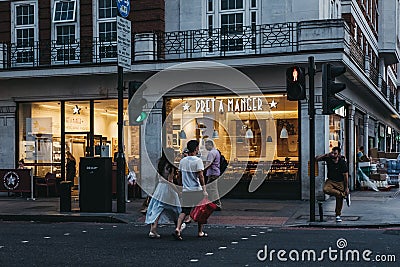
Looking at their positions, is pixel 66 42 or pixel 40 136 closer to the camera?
pixel 66 42

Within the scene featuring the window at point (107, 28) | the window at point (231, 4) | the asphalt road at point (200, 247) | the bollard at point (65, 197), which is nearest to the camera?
the asphalt road at point (200, 247)

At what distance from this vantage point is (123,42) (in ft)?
51.6

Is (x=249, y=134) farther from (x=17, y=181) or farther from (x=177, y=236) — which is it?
(x=177, y=236)

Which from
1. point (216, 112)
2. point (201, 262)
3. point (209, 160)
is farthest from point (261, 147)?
point (201, 262)

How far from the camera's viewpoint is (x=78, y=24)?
2194 cm

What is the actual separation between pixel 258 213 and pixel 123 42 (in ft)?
17.5

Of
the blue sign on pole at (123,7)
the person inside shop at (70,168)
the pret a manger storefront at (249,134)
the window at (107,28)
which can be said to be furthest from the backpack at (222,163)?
the window at (107,28)

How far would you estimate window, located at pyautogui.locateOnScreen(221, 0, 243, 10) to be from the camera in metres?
20.5

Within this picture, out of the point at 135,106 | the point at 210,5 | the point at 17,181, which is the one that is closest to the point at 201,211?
the point at 135,106

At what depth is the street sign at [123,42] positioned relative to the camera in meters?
15.5

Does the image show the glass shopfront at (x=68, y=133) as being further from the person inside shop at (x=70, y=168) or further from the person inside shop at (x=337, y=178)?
the person inside shop at (x=337, y=178)

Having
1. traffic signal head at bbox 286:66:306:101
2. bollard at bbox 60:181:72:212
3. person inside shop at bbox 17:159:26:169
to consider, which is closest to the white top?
traffic signal head at bbox 286:66:306:101

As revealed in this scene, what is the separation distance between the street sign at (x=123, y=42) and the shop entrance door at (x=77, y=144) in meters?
6.41

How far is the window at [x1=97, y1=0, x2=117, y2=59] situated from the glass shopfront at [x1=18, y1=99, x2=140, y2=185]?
5.39 ft
